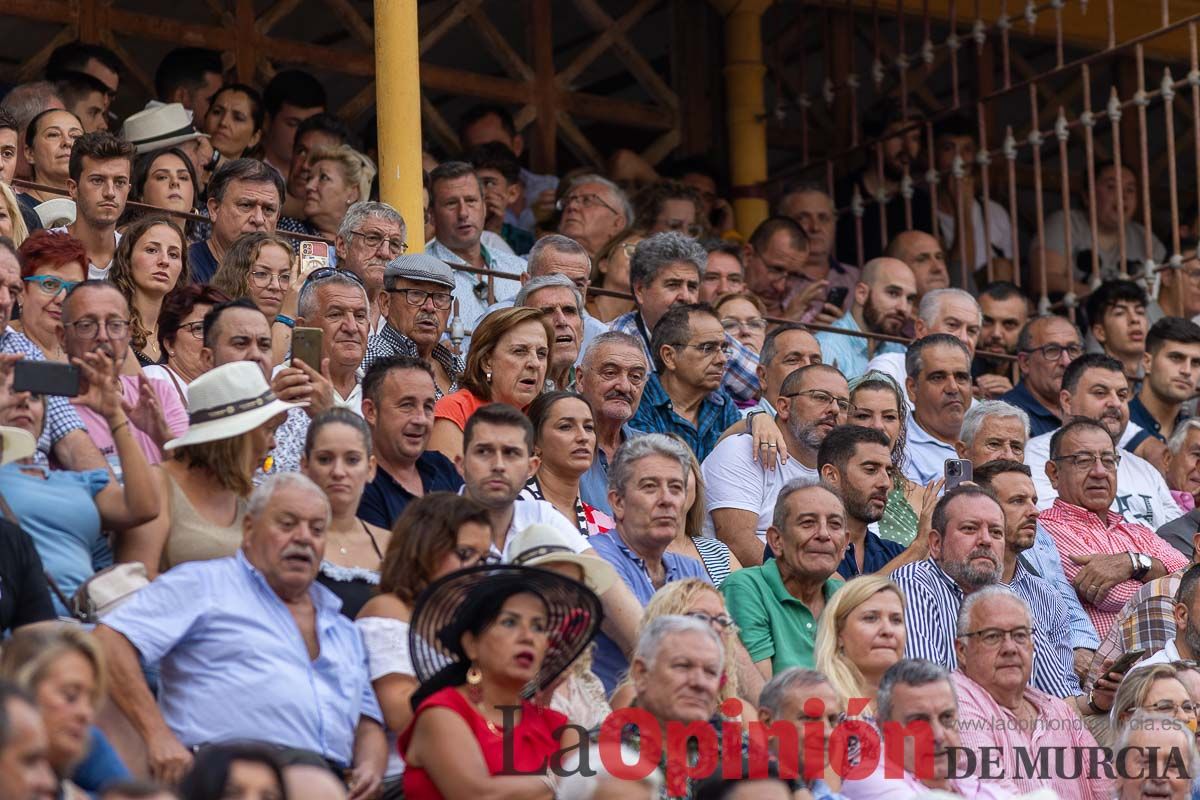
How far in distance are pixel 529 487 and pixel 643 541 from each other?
483 millimetres

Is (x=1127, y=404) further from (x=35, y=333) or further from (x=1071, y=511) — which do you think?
(x=35, y=333)

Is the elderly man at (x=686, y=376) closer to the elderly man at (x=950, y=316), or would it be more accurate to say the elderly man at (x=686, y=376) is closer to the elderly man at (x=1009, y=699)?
the elderly man at (x=950, y=316)

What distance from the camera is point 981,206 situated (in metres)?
13.0

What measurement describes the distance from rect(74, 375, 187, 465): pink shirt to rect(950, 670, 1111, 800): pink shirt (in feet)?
8.23

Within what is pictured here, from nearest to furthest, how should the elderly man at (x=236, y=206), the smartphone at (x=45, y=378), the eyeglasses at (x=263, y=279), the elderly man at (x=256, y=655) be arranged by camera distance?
the elderly man at (x=256, y=655)
the smartphone at (x=45, y=378)
the eyeglasses at (x=263, y=279)
the elderly man at (x=236, y=206)

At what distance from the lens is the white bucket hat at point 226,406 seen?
6473 mm

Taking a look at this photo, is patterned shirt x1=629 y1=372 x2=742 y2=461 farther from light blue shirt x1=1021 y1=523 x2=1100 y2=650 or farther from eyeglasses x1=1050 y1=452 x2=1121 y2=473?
eyeglasses x1=1050 y1=452 x2=1121 y2=473

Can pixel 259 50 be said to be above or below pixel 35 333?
above

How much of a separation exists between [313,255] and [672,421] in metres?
1.53

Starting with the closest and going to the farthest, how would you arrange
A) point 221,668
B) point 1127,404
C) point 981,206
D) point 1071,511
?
1. point 221,668
2. point 1071,511
3. point 1127,404
4. point 981,206

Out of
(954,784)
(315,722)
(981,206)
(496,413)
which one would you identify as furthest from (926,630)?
(981,206)

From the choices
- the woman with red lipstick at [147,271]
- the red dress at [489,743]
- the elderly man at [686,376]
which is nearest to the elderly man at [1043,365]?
the elderly man at [686,376]

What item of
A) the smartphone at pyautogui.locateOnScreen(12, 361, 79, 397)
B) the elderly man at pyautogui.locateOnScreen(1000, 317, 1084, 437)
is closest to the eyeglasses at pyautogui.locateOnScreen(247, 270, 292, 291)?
the smartphone at pyautogui.locateOnScreen(12, 361, 79, 397)

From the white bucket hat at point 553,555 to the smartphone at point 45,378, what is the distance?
4.19 feet
